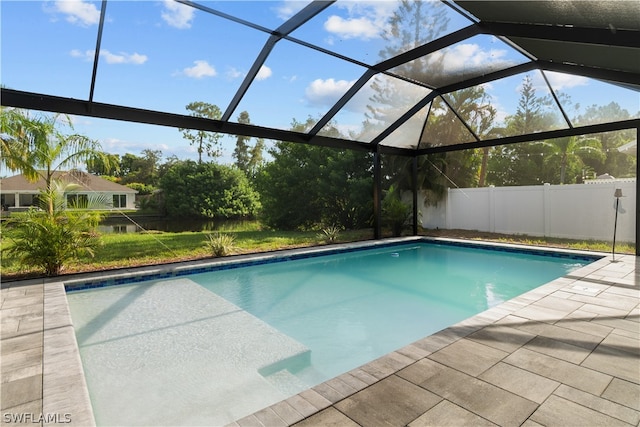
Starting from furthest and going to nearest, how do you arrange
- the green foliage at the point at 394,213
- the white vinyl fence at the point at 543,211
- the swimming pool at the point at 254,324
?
the green foliage at the point at 394,213 → the white vinyl fence at the point at 543,211 → the swimming pool at the point at 254,324

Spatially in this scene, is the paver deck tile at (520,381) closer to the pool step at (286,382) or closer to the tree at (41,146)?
the pool step at (286,382)

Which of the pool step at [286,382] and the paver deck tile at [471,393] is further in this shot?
the pool step at [286,382]

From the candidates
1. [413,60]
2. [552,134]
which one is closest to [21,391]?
[413,60]

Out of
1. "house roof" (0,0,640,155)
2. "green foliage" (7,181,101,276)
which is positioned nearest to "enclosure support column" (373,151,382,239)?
"house roof" (0,0,640,155)

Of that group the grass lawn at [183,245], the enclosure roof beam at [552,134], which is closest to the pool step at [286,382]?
the grass lawn at [183,245]

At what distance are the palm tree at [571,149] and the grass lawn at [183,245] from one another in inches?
263

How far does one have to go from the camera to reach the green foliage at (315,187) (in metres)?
13.7

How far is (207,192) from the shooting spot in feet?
50.2

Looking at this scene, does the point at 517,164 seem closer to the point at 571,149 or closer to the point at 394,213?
the point at 571,149

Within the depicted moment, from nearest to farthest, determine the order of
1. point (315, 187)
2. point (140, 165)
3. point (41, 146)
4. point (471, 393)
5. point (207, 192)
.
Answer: point (471, 393) → point (41, 146) → point (315, 187) → point (207, 192) → point (140, 165)

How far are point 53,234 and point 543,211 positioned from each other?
12483mm

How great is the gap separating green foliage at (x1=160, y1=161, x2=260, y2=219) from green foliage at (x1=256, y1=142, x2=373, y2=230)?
1.01 metres

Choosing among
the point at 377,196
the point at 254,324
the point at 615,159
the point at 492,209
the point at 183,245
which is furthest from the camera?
the point at 615,159

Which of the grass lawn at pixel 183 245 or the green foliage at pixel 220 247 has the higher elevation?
the green foliage at pixel 220 247
